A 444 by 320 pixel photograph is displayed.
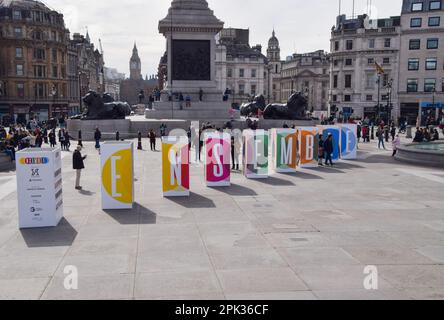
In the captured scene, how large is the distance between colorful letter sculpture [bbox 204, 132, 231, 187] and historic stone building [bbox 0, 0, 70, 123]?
61.1 metres

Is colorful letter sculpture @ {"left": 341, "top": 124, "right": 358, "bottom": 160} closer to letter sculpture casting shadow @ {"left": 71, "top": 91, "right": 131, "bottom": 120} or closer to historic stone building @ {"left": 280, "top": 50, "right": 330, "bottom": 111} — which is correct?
letter sculpture casting shadow @ {"left": 71, "top": 91, "right": 131, "bottom": 120}

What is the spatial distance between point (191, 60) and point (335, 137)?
21.5 m

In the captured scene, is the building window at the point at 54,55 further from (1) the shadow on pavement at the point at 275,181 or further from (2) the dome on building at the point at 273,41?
(2) the dome on building at the point at 273,41

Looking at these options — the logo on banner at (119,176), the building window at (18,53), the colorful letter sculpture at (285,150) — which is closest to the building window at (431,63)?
the colorful letter sculpture at (285,150)

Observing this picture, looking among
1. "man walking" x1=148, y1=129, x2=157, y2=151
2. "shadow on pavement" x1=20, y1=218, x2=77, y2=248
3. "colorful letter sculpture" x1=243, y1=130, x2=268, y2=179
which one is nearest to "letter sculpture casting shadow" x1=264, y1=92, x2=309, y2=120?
"man walking" x1=148, y1=129, x2=157, y2=151

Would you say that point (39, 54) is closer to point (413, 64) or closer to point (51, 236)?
point (413, 64)

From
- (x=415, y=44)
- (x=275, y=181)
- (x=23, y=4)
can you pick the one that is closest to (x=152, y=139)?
(x=275, y=181)

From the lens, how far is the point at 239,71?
4840 inches

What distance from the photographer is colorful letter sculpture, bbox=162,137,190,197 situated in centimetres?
1575

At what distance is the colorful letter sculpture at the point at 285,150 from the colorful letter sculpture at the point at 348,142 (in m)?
5.69

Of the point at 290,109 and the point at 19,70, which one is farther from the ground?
the point at 19,70

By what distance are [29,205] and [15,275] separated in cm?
386

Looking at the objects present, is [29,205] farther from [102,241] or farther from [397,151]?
[397,151]
